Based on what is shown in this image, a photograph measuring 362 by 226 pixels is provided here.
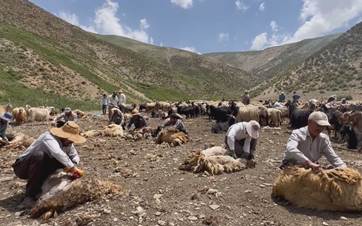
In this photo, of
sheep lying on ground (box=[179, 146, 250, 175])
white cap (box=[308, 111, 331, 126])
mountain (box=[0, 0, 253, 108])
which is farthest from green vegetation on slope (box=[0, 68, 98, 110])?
white cap (box=[308, 111, 331, 126])

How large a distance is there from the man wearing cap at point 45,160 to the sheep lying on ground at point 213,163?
270 centimetres

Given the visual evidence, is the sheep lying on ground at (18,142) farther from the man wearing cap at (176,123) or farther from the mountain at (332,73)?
the mountain at (332,73)

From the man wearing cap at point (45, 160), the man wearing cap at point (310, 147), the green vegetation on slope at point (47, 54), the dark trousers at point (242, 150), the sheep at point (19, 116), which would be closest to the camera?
the man wearing cap at point (310, 147)

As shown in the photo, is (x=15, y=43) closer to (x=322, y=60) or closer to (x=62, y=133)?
(x=322, y=60)

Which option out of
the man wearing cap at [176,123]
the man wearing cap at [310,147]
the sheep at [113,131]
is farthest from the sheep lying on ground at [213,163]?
the sheep at [113,131]

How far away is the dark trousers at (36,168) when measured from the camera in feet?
28.5

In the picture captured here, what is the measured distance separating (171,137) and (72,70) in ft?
154

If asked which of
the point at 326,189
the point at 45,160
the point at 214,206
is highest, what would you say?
the point at 45,160

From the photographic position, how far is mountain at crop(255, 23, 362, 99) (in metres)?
56.7

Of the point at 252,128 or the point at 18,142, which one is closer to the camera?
the point at 252,128

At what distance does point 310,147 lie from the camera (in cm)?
827

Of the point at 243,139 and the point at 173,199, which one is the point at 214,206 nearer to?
the point at 173,199

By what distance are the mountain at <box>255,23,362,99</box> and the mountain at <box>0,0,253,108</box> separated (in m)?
19.1

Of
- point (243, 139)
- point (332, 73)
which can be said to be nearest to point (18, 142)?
point (243, 139)
